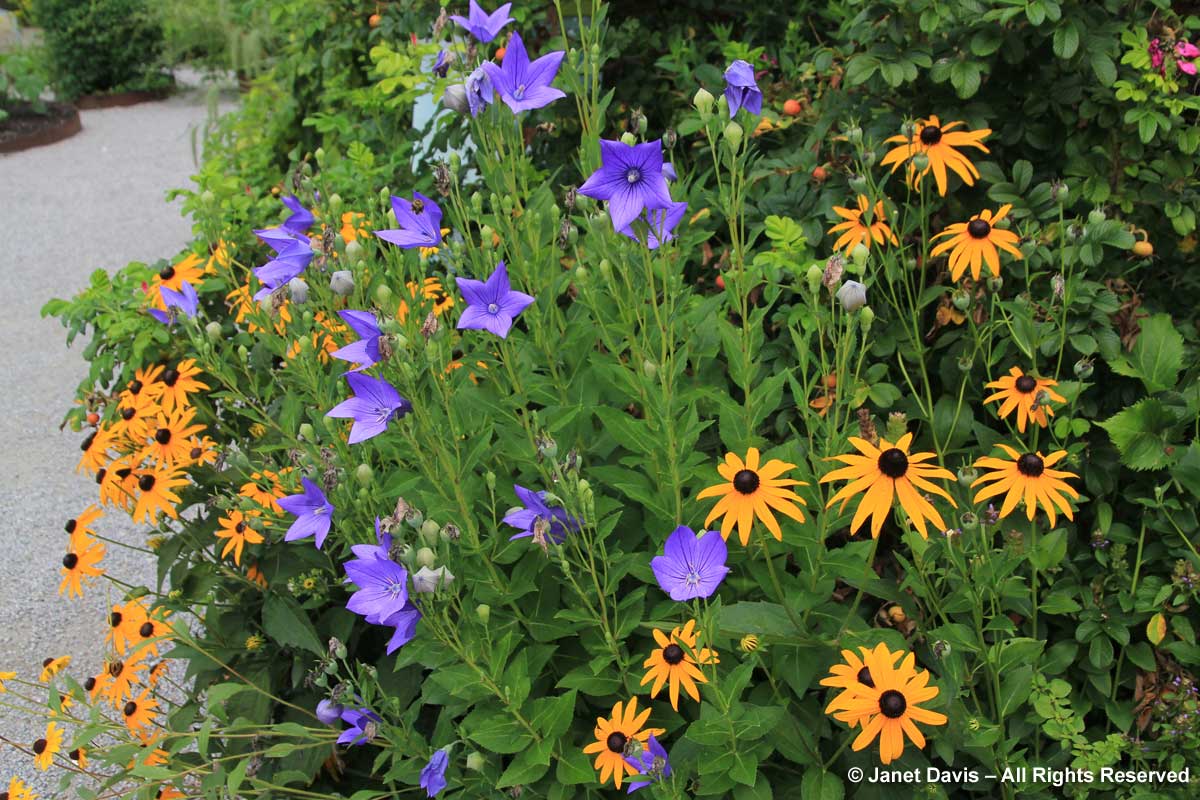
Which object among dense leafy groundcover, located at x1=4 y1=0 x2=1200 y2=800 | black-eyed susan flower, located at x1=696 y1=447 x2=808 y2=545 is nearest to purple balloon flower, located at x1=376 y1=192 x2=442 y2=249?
dense leafy groundcover, located at x1=4 y1=0 x2=1200 y2=800

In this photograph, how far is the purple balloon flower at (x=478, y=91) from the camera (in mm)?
1785

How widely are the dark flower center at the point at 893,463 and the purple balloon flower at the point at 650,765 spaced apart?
62 centimetres

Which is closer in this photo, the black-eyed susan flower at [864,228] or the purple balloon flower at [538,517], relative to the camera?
the purple balloon flower at [538,517]

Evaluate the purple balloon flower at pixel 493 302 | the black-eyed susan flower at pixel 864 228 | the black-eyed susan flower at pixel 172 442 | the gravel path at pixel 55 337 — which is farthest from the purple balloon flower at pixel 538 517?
the gravel path at pixel 55 337

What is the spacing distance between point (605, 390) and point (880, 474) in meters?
0.87

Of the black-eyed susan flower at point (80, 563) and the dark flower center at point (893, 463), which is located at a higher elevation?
the dark flower center at point (893, 463)

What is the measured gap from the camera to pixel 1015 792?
1.94m

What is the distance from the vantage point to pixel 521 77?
6.14 feet

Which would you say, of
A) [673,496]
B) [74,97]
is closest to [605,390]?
[673,496]

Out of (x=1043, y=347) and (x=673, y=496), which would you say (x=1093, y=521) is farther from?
(x=673, y=496)

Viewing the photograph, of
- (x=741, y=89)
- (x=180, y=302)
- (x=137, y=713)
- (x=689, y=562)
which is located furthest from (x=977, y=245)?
(x=137, y=713)

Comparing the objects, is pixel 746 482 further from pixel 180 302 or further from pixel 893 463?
pixel 180 302

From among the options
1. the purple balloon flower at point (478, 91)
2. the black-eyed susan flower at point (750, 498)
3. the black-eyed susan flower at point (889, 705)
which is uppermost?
the purple balloon flower at point (478, 91)

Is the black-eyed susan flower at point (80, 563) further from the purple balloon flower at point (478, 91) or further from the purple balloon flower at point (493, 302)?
the purple balloon flower at point (478, 91)
